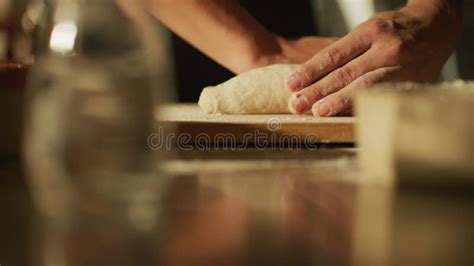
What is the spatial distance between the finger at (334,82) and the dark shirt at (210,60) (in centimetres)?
85

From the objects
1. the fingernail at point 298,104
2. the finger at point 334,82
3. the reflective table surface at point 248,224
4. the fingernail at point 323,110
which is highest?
the finger at point 334,82

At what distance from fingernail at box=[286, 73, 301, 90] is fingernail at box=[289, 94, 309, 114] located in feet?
0.12

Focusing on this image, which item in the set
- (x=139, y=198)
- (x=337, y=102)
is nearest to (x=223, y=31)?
(x=337, y=102)

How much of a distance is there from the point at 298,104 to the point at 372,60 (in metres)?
0.19

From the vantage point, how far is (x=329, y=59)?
4.26 ft

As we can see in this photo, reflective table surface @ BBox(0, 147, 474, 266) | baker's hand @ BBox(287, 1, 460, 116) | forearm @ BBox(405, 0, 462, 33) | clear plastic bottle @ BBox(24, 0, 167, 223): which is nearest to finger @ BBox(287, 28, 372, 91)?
baker's hand @ BBox(287, 1, 460, 116)

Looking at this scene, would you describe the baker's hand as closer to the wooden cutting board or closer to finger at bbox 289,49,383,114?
finger at bbox 289,49,383,114

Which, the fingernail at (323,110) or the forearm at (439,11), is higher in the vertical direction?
the forearm at (439,11)

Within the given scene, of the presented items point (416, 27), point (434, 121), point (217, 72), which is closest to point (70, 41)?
point (434, 121)

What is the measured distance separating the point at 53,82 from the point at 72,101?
0.02m

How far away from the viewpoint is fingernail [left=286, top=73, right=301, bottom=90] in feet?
4.15

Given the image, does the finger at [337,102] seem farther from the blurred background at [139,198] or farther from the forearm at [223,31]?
the blurred background at [139,198]

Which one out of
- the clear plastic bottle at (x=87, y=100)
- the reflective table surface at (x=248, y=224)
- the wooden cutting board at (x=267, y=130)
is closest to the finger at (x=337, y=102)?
the wooden cutting board at (x=267, y=130)

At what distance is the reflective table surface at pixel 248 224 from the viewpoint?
344mm
